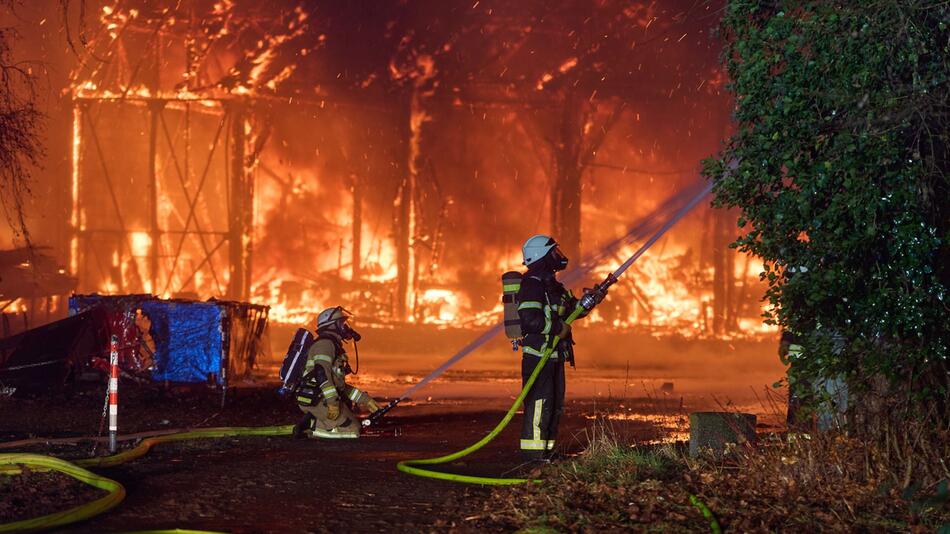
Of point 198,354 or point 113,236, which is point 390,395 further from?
point 113,236

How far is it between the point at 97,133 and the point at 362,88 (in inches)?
300

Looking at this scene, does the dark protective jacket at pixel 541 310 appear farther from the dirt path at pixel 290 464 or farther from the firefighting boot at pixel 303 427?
the firefighting boot at pixel 303 427

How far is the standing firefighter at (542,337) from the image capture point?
8.68 m

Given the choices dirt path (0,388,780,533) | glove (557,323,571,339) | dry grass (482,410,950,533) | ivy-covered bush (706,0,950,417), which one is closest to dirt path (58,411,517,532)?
dirt path (0,388,780,533)

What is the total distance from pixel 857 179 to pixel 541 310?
2.95 metres

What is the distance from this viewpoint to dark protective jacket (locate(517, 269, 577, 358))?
8.69 metres

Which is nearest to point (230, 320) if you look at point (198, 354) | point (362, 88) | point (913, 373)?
point (198, 354)

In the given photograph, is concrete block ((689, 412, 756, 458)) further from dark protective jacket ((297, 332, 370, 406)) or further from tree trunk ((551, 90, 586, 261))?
tree trunk ((551, 90, 586, 261))

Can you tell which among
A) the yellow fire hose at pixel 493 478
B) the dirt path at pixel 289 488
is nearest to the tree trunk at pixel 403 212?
the dirt path at pixel 289 488

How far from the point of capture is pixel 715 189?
24.8ft

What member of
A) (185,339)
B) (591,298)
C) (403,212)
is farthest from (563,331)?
(403,212)

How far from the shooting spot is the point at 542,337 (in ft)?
28.8

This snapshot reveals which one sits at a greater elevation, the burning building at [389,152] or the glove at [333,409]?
the burning building at [389,152]

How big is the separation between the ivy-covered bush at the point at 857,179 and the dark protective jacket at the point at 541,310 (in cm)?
197
